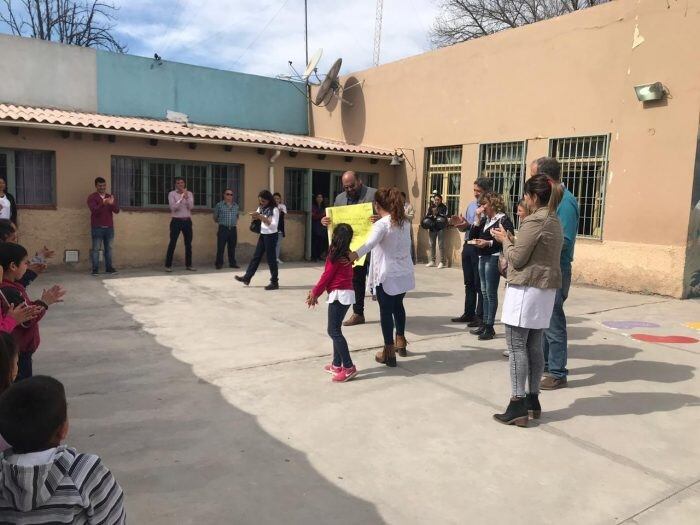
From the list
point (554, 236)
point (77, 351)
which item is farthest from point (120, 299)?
point (554, 236)

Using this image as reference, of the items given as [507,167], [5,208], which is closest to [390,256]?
[5,208]

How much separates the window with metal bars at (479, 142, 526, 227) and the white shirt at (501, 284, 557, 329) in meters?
7.89

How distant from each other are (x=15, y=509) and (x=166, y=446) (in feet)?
6.18

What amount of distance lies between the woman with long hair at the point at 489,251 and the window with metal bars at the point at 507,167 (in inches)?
216

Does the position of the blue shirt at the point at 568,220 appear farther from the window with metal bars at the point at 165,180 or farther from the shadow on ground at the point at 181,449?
the window with metal bars at the point at 165,180

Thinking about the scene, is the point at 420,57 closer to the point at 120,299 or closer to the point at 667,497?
the point at 120,299

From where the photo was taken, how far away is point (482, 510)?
2.78 meters

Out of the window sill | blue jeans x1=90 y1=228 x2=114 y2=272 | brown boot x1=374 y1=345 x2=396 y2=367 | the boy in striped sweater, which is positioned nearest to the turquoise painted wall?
the window sill

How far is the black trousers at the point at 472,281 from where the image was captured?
6633mm

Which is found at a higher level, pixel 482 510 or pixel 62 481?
pixel 62 481

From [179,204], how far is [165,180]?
1295 mm

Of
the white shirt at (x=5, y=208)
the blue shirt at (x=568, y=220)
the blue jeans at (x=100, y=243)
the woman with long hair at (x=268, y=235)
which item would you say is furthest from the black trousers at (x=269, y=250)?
the blue shirt at (x=568, y=220)

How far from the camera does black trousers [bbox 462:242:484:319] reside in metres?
6.63

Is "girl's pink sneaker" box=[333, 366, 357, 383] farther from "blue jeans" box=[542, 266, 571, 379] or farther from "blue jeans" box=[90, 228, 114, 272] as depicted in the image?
"blue jeans" box=[90, 228, 114, 272]
